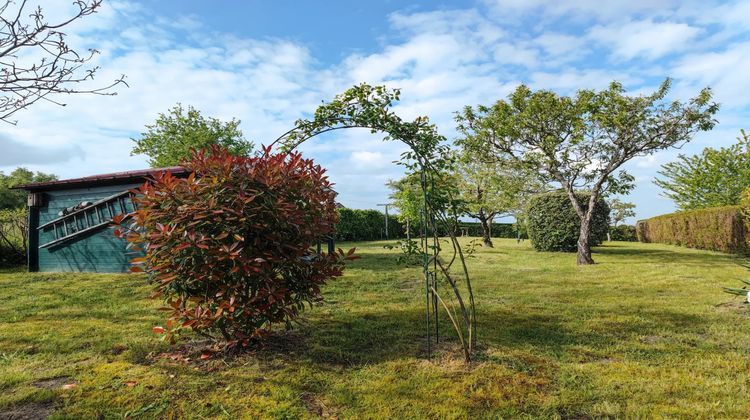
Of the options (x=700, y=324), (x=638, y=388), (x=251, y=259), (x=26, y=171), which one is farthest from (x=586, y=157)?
(x=26, y=171)

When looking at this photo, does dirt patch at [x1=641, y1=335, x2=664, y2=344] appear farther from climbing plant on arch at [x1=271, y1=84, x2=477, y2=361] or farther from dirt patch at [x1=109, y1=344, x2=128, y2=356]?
dirt patch at [x1=109, y1=344, x2=128, y2=356]

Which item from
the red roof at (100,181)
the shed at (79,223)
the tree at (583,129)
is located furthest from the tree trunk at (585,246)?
the shed at (79,223)

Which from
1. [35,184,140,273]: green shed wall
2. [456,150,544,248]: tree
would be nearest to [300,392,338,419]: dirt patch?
[35,184,140,273]: green shed wall

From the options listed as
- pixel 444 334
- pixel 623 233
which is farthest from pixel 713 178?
pixel 444 334

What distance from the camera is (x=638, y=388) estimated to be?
314cm

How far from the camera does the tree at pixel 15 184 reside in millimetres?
25078

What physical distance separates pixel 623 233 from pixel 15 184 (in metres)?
37.5

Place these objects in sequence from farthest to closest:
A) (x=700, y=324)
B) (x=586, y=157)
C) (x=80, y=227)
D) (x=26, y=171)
Result: (x=26, y=171) < (x=586, y=157) < (x=80, y=227) < (x=700, y=324)

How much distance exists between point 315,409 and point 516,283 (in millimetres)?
6247

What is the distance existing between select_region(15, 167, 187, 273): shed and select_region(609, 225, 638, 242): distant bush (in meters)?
28.1

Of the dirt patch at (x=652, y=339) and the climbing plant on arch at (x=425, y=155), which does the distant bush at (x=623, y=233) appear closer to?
the dirt patch at (x=652, y=339)

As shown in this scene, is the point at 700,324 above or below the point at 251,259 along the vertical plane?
below

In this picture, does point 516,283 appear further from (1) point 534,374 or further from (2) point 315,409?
(2) point 315,409

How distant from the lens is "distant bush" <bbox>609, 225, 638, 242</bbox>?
91.4 feet
